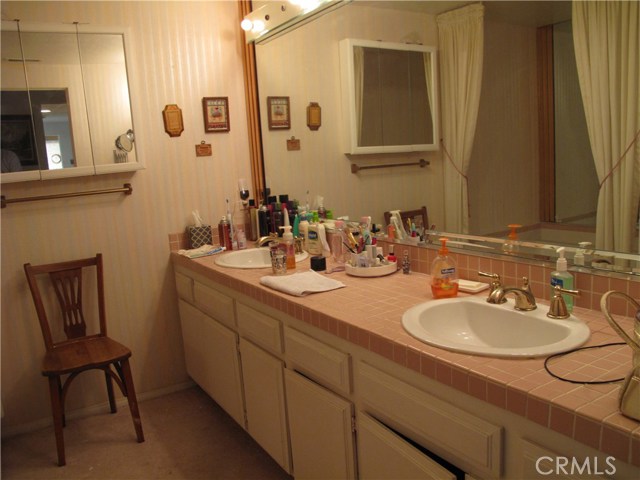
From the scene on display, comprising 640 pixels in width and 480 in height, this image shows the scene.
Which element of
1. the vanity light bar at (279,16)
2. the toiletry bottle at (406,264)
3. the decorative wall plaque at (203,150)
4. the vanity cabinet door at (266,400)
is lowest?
the vanity cabinet door at (266,400)

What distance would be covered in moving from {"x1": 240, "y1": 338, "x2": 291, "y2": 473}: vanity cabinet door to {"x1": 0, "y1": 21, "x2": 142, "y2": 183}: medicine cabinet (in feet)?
4.06

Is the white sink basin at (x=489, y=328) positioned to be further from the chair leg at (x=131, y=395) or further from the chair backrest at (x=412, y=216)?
the chair leg at (x=131, y=395)

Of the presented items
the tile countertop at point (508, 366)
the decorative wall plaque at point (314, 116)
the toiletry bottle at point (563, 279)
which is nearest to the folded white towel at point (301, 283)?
the tile countertop at point (508, 366)

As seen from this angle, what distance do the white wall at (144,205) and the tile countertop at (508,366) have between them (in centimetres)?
131

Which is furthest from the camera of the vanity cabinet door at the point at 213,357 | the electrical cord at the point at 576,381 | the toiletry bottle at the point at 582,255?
the vanity cabinet door at the point at 213,357

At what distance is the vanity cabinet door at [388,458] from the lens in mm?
1283

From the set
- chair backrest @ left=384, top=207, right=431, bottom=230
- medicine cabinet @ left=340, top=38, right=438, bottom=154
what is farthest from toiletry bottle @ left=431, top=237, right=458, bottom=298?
medicine cabinet @ left=340, top=38, right=438, bottom=154

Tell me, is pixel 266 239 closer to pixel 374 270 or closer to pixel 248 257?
pixel 248 257

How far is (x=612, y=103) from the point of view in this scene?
4.78ft

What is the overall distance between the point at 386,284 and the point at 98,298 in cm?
160

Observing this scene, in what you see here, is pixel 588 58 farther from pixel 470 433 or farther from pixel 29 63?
pixel 29 63

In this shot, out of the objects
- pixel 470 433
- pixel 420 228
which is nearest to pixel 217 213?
pixel 420 228

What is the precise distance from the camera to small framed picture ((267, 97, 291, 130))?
2.89m

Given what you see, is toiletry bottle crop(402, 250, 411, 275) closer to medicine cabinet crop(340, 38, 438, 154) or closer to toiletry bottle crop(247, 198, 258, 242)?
medicine cabinet crop(340, 38, 438, 154)
